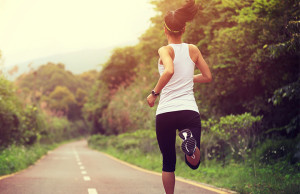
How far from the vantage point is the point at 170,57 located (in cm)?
360

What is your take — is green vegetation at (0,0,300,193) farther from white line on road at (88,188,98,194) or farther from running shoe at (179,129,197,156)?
running shoe at (179,129,197,156)

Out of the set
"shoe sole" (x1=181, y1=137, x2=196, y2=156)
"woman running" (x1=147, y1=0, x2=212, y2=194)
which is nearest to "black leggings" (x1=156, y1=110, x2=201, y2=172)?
"woman running" (x1=147, y1=0, x2=212, y2=194)

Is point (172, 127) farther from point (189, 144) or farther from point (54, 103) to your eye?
point (54, 103)

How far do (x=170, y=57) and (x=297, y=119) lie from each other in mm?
5599

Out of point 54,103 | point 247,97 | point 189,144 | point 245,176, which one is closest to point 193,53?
point 189,144

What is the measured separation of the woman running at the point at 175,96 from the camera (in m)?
3.57

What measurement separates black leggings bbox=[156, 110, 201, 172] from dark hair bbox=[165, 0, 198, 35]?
797 mm

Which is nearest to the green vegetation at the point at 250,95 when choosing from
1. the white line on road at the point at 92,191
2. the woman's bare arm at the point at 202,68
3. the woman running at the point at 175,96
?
the white line on road at the point at 92,191

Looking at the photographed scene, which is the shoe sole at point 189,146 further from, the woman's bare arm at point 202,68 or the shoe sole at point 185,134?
the woman's bare arm at point 202,68

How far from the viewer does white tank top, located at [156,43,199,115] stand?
3.64m

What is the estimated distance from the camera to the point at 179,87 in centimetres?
366

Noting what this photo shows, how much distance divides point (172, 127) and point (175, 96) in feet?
0.93

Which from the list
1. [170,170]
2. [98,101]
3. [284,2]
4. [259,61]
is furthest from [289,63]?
[98,101]

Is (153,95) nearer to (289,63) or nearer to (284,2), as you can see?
(284,2)
